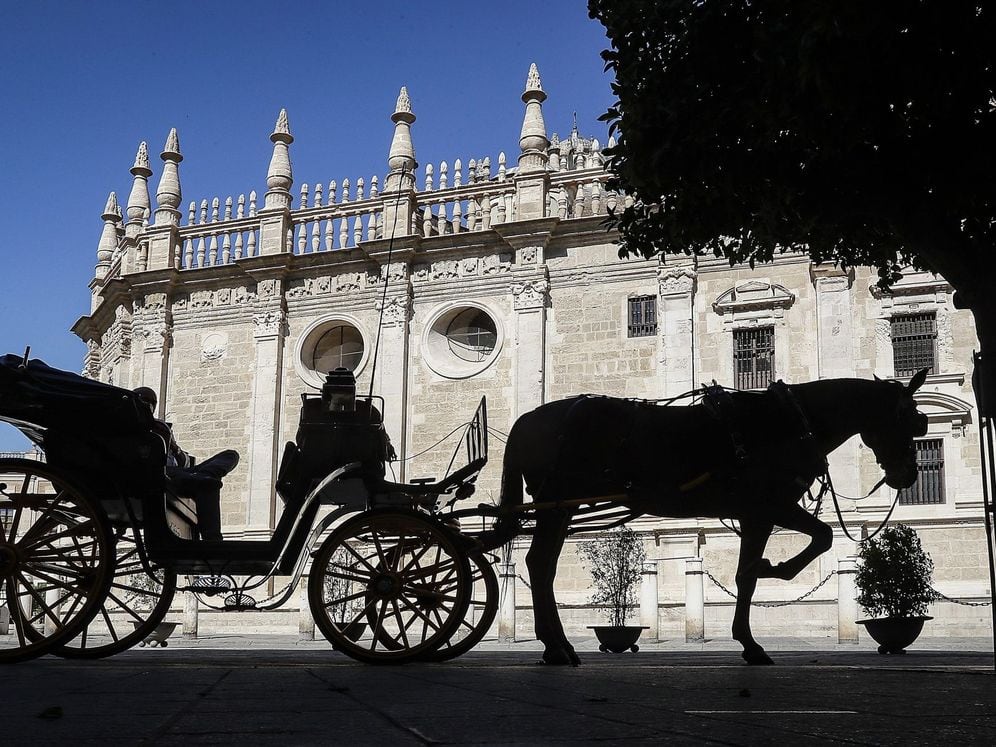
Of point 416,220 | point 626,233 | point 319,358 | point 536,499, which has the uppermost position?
point 416,220

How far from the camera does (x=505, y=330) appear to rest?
22.4 metres

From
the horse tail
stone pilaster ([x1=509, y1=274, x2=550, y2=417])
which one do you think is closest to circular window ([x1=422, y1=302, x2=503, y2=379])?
stone pilaster ([x1=509, y1=274, x2=550, y2=417])

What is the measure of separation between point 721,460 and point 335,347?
60.3ft

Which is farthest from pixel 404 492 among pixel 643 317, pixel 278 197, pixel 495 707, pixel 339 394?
pixel 278 197

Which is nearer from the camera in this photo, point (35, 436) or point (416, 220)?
point (35, 436)

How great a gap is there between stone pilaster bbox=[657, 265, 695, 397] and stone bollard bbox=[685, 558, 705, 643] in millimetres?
5339

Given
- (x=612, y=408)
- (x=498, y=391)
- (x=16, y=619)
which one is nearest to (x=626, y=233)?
(x=612, y=408)

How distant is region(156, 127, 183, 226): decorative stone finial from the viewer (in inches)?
1016

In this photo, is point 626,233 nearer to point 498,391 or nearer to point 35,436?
point 35,436

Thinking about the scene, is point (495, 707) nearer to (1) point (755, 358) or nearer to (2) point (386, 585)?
(2) point (386, 585)

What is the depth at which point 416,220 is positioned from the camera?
23.8 metres

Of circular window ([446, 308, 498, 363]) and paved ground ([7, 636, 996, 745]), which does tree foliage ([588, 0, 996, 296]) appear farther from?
circular window ([446, 308, 498, 363])

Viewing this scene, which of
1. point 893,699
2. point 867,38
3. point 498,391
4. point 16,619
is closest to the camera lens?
point 893,699

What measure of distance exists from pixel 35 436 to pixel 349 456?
1.88 m
